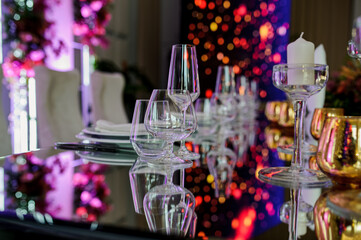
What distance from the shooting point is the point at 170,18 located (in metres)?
6.11

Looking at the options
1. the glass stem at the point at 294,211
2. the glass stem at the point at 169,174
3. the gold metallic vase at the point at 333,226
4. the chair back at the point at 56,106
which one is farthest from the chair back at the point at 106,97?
the gold metallic vase at the point at 333,226

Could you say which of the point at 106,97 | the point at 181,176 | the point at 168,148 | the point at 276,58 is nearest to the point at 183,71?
the point at 168,148

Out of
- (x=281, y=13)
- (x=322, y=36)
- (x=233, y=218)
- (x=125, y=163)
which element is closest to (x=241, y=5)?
(x=281, y=13)

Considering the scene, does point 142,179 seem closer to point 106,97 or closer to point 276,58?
point 106,97

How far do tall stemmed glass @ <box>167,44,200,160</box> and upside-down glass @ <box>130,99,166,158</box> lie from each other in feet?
0.54

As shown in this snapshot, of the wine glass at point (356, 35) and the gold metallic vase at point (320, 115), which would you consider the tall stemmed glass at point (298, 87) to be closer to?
the wine glass at point (356, 35)

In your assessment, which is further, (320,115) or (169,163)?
(320,115)

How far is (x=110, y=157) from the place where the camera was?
996mm

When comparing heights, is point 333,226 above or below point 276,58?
below

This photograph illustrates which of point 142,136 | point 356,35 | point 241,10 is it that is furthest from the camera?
point 241,10

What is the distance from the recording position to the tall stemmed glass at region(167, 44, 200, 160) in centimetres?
101

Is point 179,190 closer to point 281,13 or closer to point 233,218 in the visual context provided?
point 233,218

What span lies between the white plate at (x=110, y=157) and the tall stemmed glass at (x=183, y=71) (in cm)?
13

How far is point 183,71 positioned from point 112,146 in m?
0.29
